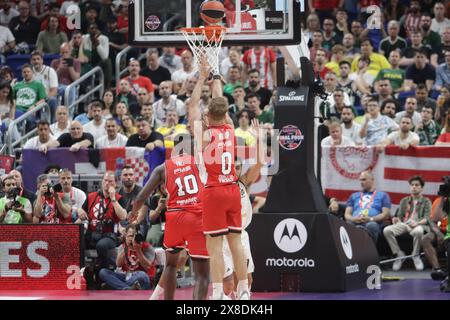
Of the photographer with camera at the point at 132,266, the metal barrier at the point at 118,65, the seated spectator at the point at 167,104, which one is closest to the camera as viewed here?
the photographer with camera at the point at 132,266

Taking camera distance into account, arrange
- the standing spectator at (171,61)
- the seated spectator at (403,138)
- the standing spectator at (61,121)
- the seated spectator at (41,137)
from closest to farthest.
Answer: the seated spectator at (403,138)
the seated spectator at (41,137)
the standing spectator at (61,121)
the standing spectator at (171,61)

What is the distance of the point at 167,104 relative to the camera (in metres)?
21.5

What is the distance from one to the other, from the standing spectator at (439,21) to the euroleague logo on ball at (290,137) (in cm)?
889

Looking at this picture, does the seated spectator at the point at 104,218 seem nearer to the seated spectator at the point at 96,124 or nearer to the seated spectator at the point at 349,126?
the seated spectator at the point at 96,124

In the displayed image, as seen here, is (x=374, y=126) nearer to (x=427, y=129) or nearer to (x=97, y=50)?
(x=427, y=129)

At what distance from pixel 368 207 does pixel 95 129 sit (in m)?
5.59

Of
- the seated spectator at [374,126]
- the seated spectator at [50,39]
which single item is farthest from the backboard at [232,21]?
the seated spectator at [50,39]

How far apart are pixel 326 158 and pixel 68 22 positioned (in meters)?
8.48

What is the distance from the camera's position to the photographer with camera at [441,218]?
1504cm

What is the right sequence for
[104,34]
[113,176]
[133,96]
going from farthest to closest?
[104,34] → [133,96] → [113,176]

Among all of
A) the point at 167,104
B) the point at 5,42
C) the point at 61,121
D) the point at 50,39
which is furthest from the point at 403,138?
the point at 5,42
